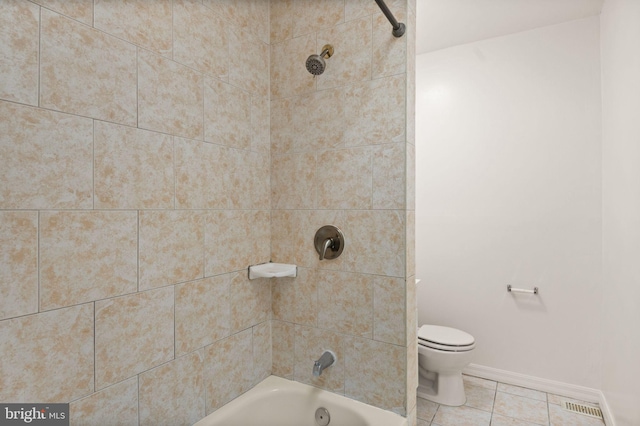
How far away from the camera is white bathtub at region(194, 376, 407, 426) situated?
1359 mm

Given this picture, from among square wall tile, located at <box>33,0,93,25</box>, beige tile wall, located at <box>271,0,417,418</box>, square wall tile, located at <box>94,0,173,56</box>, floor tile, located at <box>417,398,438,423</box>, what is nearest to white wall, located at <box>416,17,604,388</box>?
floor tile, located at <box>417,398,438,423</box>

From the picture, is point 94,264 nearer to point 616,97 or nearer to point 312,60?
point 312,60

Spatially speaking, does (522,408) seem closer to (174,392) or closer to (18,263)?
(174,392)

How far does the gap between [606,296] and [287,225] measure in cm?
217

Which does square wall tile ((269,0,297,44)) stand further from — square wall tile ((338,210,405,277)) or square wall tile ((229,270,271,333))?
square wall tile ((229,270,271,333))

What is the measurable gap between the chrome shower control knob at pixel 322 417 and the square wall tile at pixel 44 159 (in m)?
1.24

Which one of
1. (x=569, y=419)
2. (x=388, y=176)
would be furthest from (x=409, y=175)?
(x=569, y=419)

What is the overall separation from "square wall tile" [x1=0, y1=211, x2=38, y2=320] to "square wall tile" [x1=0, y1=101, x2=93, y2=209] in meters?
0.04

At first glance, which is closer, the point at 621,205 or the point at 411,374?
the point at 411,374

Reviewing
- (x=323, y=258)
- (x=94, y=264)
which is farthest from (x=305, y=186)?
(x=94, y=264)

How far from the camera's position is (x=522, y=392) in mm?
2441

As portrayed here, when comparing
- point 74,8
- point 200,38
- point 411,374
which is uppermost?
point 200,38

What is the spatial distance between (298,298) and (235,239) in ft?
1.40

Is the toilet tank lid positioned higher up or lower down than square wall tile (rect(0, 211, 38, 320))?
lower down
